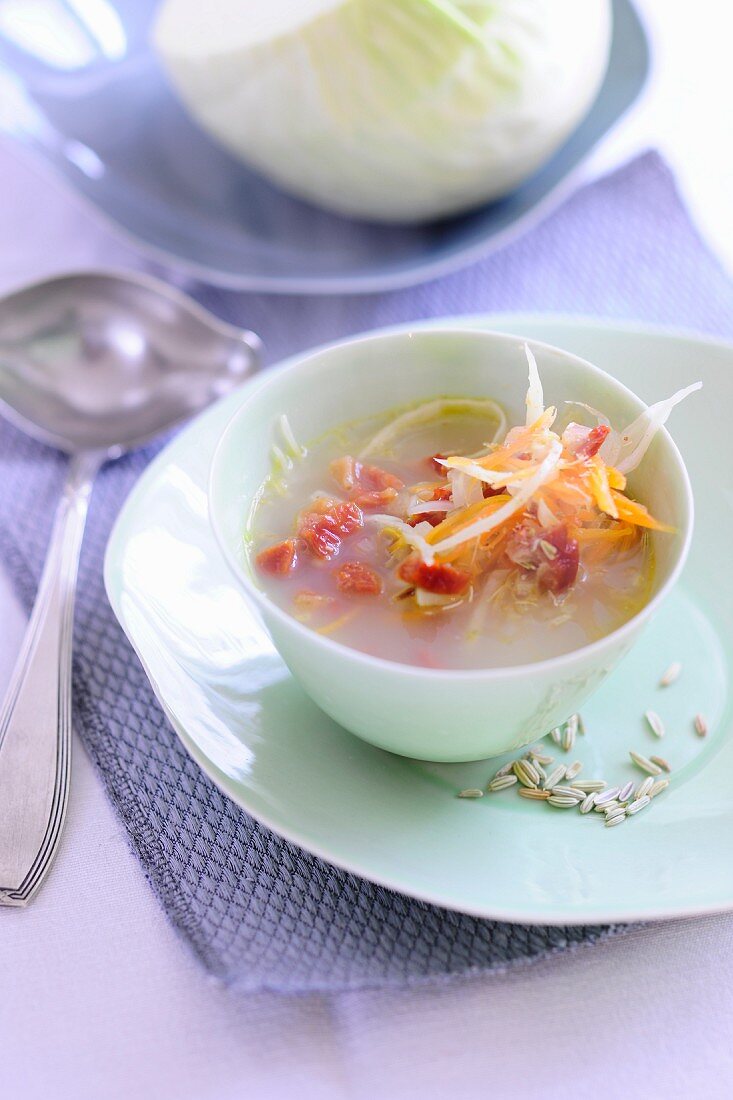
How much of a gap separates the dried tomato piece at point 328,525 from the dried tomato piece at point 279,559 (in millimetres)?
29

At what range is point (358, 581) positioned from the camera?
1365 mm

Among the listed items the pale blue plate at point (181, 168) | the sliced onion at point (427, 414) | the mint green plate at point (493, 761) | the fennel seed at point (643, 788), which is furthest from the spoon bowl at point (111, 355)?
the fennel seed at point (643, 788)

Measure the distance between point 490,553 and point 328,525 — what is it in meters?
0.23

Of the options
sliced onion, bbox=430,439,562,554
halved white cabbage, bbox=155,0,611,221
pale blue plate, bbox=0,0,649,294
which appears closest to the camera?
sliced onion, bbox=430,439,562,554

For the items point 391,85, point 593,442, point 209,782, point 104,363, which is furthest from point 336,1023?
point 391,85

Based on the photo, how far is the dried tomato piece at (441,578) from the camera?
132 cm

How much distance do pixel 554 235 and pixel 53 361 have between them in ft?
3.84

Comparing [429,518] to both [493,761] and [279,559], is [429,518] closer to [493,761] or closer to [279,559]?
[279,559]

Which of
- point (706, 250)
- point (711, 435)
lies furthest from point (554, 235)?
point (711, 435)

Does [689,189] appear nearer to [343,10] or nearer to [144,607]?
[343,10]

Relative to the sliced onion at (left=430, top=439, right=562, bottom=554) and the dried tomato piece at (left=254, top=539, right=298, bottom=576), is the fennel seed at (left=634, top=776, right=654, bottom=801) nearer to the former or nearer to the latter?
the sliced onion at (left=430, top=439, right=562, bottom=554)

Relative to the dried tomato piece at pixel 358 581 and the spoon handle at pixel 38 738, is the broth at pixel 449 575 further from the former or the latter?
the spoon handle at pixel 38 738

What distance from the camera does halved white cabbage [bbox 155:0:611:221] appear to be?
1.97 metres

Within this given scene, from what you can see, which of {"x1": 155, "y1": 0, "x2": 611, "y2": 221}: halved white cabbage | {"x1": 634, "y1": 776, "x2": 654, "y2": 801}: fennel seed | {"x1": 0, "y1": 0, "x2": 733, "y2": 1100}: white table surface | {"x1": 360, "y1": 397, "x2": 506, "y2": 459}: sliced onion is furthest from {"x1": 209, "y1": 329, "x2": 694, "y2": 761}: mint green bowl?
{"x1": 155, "y1": 0, "x2": 611, "y2": 221}: halved white cabbage
